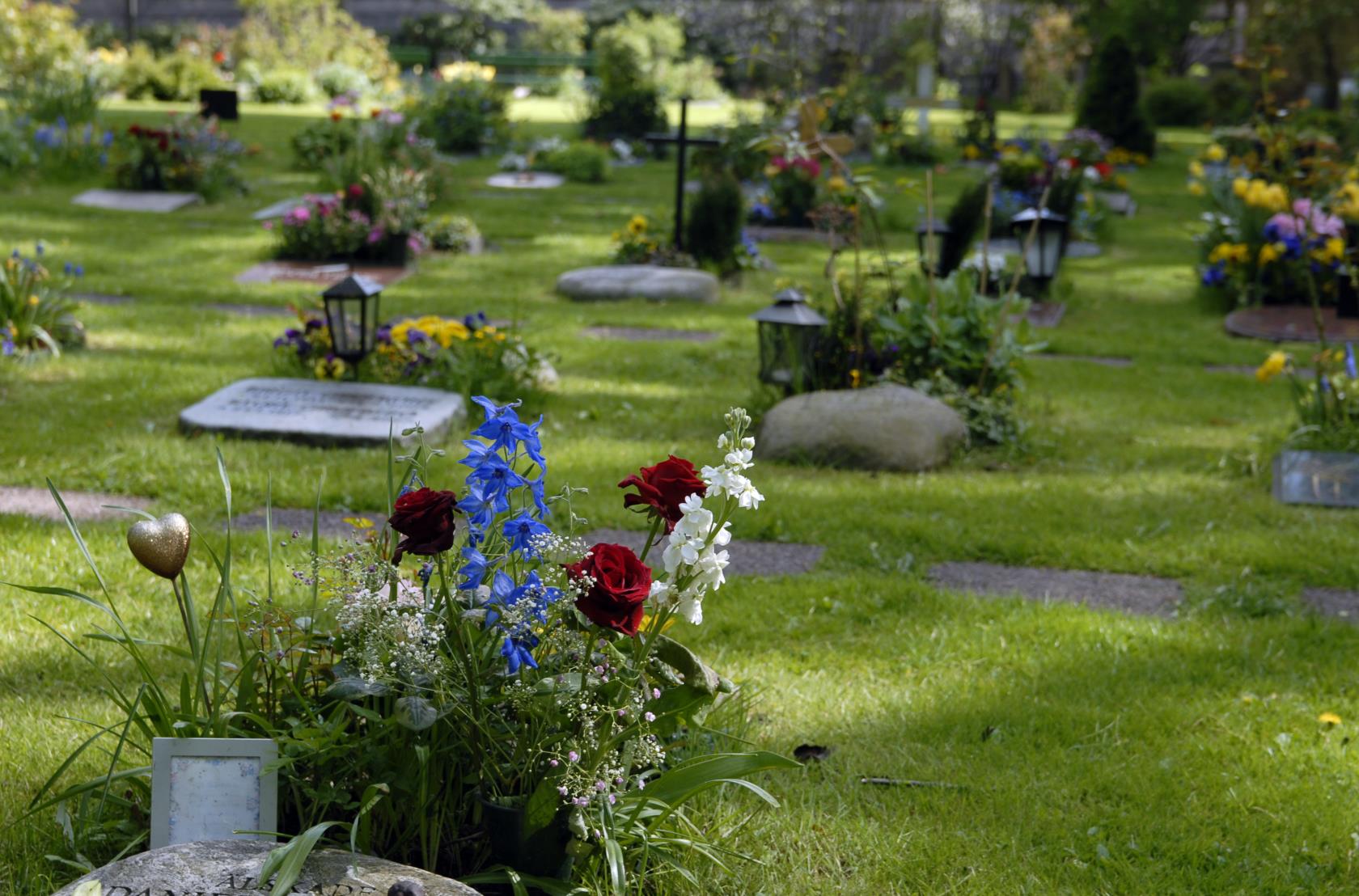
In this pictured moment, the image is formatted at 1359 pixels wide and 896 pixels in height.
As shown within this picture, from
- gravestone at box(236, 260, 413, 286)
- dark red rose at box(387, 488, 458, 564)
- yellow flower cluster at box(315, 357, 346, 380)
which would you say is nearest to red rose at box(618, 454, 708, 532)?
dark red rose at box(387, 488, 458, 564)

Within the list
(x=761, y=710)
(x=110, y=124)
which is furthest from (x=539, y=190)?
(x=761, y=710)

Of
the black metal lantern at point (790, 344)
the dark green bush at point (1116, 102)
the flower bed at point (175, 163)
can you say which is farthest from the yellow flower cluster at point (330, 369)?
the dark green bush at point (1116, 102)

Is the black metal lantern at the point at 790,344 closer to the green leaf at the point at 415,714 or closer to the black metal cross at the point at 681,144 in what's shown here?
the black metal cross at the point at 681,144

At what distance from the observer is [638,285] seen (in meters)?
10.4

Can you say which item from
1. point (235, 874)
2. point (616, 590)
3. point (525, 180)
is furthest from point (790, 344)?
point (525, 180)

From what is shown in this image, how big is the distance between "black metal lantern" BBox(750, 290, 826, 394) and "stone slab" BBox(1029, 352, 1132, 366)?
267 cm

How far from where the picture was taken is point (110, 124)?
1588cm

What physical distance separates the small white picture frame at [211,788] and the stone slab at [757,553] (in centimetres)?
245

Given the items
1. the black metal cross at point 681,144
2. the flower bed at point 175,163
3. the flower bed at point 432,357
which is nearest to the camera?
the flower bed at point 432,357

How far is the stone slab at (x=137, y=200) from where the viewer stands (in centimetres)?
1320

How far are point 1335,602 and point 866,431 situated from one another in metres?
2.13

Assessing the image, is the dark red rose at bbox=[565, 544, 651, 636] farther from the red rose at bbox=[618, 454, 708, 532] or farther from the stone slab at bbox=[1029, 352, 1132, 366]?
the stone slab at bbox=[1029, 352, 1132, 366]

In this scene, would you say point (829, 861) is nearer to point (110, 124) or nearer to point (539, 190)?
point (539, 190)

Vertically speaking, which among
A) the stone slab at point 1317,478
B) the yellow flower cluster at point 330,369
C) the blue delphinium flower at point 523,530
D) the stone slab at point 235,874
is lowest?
the stone slab at point 1317,478
